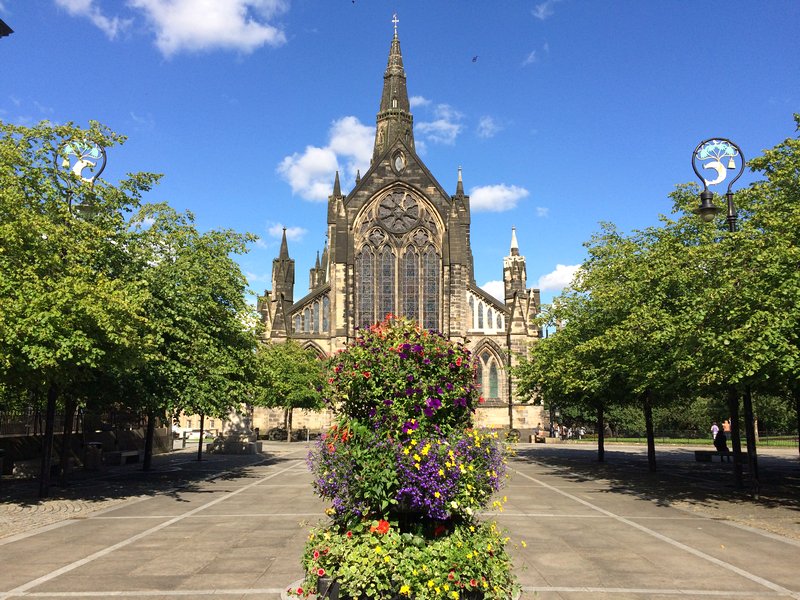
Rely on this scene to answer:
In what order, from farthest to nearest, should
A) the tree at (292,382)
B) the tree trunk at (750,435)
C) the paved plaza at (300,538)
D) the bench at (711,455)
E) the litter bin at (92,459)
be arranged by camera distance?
the tree at (292,382) → the bench at (711,455) → the litter bin at (92,459) → the tree trunk at (750,435) → the paved plaza at (300,538)

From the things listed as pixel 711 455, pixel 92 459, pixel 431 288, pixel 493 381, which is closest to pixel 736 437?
pixel 711 455

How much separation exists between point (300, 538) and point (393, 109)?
55324 mm

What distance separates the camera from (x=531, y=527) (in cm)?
1186

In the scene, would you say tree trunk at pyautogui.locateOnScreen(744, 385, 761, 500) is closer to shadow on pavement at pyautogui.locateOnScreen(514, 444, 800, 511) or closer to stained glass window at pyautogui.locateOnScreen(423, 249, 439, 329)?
shadow on pavement at pyautogui.locateOnScreen(514, 444, 800, 511)

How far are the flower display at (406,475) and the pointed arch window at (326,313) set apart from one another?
142 feet

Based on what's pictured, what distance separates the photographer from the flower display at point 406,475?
223 inches

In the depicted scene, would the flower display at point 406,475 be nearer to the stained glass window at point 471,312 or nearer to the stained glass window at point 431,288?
the stained glass window at point 431,288

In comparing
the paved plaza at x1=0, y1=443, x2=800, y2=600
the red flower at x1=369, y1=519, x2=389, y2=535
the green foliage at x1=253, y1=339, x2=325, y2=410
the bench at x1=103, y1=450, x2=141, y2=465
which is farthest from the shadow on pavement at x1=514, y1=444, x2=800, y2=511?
the bench at x1=103, y1=450, x2=141, y2=465

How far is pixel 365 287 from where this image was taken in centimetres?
4997

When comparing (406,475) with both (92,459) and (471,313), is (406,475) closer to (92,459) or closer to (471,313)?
(92,459)

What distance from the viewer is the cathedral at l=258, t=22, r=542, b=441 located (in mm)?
48781

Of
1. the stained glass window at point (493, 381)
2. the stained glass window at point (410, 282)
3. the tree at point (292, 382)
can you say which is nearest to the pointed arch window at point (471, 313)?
the stained glass window at point (493, 381)

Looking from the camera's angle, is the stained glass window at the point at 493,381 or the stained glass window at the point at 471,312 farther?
the stained glass window at the point at 471,312

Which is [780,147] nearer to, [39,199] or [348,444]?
[348,444]
